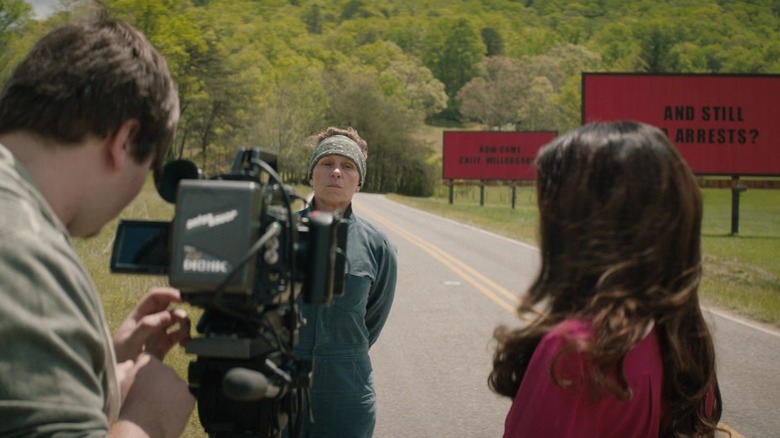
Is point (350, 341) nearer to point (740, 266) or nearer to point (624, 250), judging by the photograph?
point (624, 250)

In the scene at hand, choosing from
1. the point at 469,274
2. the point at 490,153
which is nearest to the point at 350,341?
the point at 469,274

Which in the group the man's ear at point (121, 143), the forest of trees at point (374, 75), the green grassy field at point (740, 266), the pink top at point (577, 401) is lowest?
the green grassy field at point (740, 266)

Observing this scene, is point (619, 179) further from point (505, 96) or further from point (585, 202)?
point (505, 96)

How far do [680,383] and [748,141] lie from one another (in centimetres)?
2899

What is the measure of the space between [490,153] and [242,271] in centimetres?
6199

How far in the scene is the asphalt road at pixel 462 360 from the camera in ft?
21.2

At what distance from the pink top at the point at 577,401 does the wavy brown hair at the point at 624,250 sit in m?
0.05

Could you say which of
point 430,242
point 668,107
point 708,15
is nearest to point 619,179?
point 430,242

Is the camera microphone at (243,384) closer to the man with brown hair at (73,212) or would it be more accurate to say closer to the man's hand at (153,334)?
the man with brown hair at (73,212)

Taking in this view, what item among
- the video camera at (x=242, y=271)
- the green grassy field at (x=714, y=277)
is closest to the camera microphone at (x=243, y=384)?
the video camera at (x=242, y=271)

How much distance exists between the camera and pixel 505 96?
144250 millimetres

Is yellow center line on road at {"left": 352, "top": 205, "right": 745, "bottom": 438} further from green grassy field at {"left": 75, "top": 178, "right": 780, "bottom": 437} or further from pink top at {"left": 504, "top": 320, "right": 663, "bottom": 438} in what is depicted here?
pink top at {"left": 504, "top": 320, "right": 663, "bottom": 438}

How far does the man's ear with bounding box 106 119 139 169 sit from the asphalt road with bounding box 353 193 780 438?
1782 millimetres

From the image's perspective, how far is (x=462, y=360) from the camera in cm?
864
